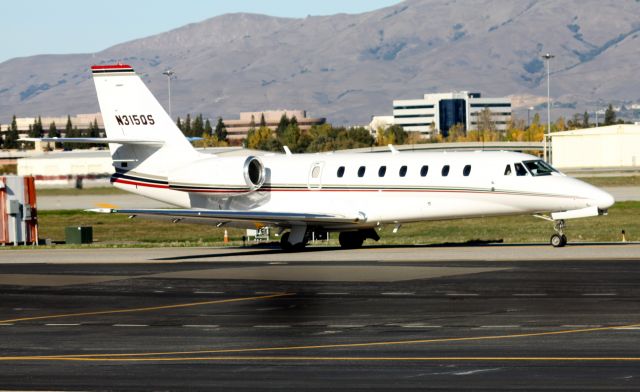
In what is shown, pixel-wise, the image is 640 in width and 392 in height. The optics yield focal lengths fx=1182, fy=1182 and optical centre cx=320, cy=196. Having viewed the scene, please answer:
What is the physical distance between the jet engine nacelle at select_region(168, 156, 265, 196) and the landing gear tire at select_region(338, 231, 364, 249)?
3498mm

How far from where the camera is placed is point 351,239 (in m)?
42.0

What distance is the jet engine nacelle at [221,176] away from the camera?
4172cm

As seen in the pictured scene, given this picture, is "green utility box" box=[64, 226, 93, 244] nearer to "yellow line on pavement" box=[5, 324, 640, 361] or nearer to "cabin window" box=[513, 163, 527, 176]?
"cabin window" box=[513, 163, 527, 176]

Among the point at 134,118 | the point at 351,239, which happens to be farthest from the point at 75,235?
the point at 351,239

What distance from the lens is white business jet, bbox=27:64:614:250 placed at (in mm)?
37281

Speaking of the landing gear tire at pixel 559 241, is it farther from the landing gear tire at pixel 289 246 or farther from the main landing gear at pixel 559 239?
the landing gear tire at pixel 289 246

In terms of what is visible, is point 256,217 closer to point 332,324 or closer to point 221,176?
point 221,176

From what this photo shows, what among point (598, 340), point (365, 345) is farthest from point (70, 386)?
point (598, 340)

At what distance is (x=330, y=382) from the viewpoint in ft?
49.8

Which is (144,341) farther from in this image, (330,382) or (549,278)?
(549,278)

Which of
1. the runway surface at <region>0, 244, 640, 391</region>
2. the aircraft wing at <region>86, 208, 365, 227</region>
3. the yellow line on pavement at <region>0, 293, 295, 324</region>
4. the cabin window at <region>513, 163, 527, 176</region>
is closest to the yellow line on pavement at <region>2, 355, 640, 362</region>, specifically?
the runway surface at <region>0, 244, 640, 391</region>

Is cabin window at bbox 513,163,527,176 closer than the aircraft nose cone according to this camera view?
No

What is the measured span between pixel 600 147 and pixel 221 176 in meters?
110

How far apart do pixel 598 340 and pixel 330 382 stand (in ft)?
16.4
